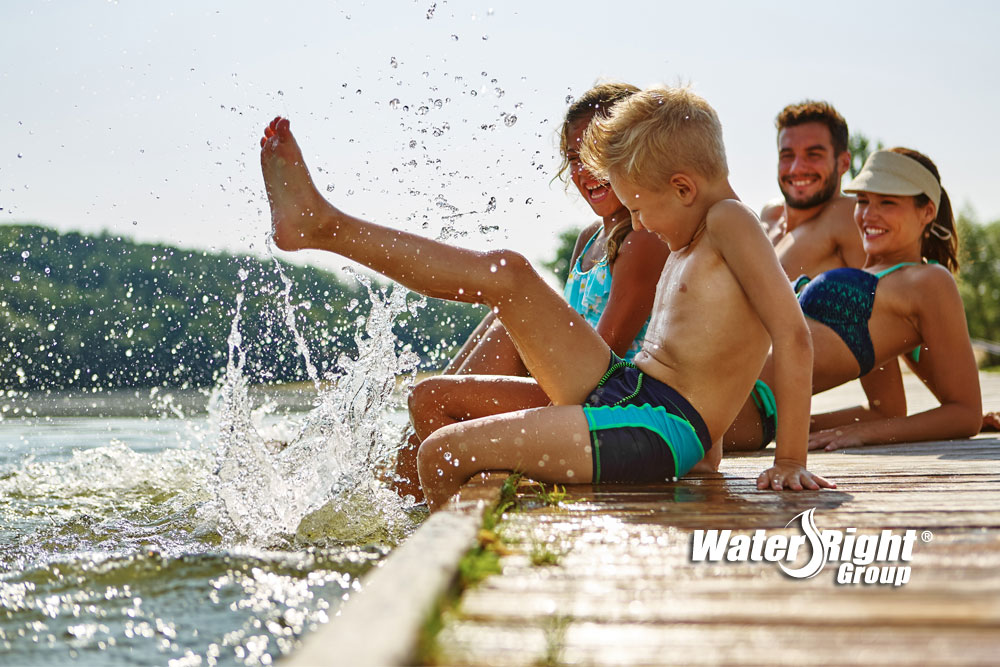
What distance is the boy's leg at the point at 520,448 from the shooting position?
2.66 m

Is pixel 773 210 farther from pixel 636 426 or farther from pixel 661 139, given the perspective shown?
pixel 636 426

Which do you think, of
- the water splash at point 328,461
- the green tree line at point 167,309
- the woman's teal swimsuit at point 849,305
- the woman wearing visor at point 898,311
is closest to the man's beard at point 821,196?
the woman wearing visor at point 898,311

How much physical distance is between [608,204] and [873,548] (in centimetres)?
224

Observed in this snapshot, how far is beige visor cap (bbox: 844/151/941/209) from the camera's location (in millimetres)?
4594

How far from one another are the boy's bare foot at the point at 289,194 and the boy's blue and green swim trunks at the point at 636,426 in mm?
954

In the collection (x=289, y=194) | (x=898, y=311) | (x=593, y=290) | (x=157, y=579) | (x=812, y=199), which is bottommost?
(x=157, y=579)

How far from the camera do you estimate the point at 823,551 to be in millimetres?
1808

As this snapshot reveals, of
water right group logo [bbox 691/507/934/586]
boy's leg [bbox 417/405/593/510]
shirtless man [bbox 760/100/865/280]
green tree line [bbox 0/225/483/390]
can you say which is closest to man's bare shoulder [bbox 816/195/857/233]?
shirtless man [bbox 760/100/865/280]

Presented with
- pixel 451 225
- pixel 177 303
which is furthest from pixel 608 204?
pixel 177 303

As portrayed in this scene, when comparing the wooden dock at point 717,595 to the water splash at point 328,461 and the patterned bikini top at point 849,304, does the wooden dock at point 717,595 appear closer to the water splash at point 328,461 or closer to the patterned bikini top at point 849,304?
the water splash at point 328,461

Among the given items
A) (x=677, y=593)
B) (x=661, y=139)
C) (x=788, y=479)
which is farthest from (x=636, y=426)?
(x=677, y=593)

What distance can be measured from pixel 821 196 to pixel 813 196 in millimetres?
47

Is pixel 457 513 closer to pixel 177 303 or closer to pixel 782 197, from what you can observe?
pixel 782 197

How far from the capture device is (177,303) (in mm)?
9977
